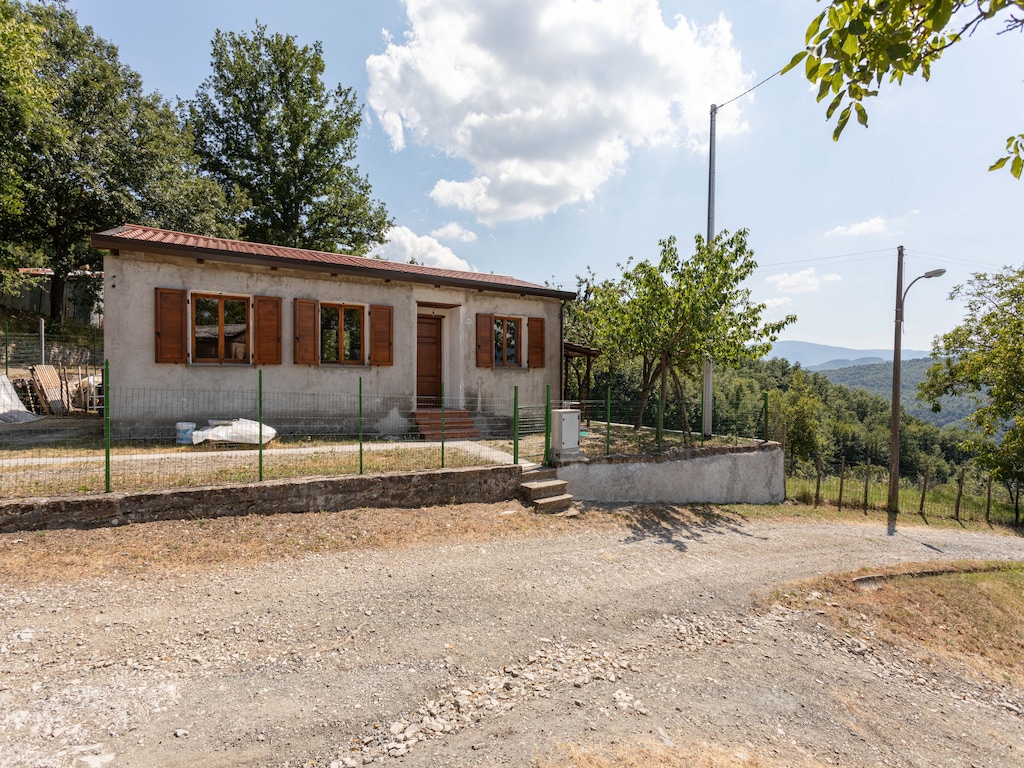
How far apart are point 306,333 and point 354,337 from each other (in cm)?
127

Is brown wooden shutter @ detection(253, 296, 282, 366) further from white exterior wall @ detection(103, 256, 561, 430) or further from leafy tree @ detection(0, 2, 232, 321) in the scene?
leafy tree @ detection(0, 2, 232, 321)

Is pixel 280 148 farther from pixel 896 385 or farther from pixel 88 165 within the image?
pixel 896 385

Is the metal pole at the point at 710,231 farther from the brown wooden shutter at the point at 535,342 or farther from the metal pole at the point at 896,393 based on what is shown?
the metal pole at the point at 896,393

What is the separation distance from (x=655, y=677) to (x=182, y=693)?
3714 millimetres

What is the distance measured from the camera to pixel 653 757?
3.16 metres

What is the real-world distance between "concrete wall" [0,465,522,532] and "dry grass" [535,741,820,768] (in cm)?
503

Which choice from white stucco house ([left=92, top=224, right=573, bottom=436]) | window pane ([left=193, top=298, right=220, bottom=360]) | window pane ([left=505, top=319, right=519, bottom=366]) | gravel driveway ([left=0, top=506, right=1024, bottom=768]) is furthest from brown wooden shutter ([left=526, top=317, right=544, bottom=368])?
gravel driveway ([left=0, top=506, right=1024, bottom=768])

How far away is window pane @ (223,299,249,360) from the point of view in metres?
10.6

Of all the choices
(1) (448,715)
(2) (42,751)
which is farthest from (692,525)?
(2) (42,751)

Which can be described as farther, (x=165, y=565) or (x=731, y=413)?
(x=731, y=413)

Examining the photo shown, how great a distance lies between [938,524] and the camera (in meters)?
14.2

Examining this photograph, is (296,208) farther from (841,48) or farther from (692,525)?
(841,48)

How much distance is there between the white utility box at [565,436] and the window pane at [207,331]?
7.46 m

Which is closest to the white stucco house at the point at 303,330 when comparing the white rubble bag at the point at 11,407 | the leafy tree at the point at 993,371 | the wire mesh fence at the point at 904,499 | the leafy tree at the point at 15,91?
the white rubble bag at the point at 11,407
